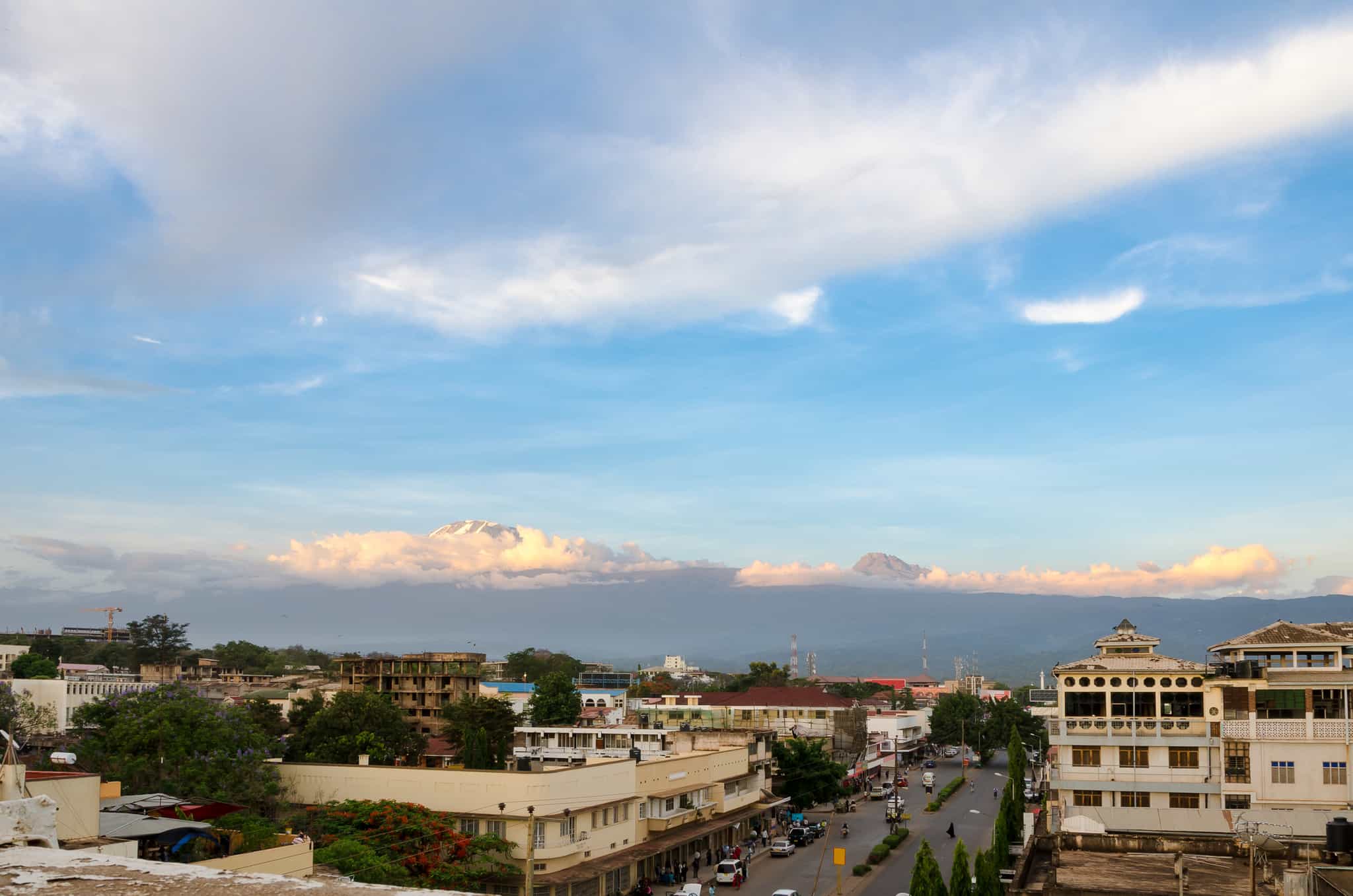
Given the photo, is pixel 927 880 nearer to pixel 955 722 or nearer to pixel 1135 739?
pixel 1135 739

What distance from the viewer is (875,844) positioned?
Answer: 56.9 m

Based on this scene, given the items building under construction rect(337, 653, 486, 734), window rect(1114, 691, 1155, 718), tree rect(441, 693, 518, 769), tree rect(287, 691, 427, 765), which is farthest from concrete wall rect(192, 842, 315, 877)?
building under construction rect(337, 653, 486, 734)

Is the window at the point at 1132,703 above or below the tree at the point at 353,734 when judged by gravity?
above

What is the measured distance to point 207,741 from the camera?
40.2 m

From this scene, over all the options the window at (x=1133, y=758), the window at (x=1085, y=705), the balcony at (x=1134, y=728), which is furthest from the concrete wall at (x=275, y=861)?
the window at (x=1133, y=758)

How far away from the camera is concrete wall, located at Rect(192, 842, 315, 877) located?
2502 cm

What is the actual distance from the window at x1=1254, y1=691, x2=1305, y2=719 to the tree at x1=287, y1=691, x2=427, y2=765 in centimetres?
4082

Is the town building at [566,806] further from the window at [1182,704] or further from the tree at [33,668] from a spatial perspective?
the tree at [33,668]

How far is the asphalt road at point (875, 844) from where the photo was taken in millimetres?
46250

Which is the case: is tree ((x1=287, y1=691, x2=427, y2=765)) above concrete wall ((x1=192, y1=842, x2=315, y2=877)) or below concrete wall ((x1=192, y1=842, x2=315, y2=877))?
below

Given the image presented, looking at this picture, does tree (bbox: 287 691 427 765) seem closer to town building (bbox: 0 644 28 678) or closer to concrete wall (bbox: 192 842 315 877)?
concrete wall (bbox: 192 842 315 877)

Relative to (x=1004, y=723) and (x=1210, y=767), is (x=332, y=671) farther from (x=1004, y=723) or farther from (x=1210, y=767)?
(x=1210, y=767)

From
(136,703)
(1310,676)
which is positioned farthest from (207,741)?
(1310,676)

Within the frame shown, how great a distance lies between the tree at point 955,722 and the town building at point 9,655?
95908mm
